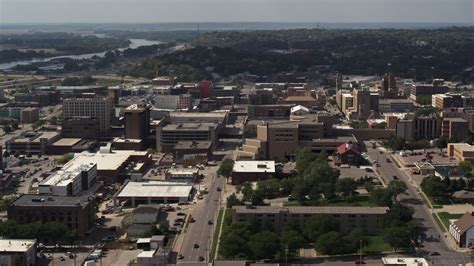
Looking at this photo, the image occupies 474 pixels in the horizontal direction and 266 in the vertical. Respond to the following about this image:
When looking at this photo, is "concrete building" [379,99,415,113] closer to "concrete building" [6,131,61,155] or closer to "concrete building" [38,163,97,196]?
"concrete building" [6,131,61,155]

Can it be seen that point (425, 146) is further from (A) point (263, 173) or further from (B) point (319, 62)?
(B) point (319, 62)

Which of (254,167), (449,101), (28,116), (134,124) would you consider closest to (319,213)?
(254,167)

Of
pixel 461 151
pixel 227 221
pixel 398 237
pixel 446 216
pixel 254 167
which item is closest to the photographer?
pixel 398 237

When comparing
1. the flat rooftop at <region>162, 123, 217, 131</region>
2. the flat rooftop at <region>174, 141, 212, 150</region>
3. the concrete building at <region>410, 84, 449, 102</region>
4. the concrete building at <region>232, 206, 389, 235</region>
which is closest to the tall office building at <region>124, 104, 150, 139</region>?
the flat rooftop at <region>162, 123, 217, 131</region>

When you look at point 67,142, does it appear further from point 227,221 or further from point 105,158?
point 227,221

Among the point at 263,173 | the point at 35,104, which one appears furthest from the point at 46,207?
the point at 35,104
